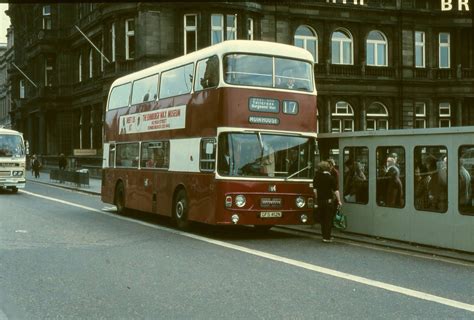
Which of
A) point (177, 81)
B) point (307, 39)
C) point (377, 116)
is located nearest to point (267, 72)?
point (177, 81)

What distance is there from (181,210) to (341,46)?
32368 mm

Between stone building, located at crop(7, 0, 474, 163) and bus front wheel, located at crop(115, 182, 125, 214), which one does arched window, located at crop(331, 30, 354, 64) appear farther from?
bus front wheel, located at crop(115, 182, 125, 214)

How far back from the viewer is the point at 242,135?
15.2m

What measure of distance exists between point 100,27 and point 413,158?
36.3 m

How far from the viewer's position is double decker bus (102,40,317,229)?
15.1 m

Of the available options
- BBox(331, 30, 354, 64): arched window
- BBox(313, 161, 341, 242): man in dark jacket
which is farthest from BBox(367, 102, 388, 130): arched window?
BBox(313, 161, 341, 242): man in dark jacket

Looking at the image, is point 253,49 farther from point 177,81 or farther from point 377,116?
point 377,116

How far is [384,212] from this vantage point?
15.3m

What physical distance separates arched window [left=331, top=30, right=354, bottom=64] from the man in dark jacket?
3318cm

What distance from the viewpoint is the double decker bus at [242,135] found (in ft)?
49.6

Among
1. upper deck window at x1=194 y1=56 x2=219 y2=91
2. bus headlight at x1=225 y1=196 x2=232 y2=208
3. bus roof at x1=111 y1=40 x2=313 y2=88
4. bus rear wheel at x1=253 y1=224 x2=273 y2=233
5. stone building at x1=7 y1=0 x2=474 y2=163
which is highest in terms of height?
stone building at x1=7 y1=0 x2=474 y2=163

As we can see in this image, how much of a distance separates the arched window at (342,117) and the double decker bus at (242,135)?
29.5 metres

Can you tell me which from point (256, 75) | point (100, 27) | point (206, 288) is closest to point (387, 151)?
point (256, 75)

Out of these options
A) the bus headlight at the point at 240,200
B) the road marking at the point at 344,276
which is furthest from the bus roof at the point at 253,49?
the road marking at the point at 344,276
